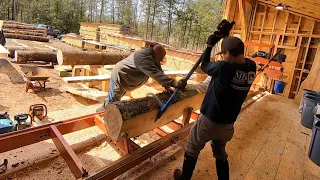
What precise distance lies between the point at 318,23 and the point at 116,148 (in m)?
8.07

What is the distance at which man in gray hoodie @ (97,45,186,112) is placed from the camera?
2.72 metres

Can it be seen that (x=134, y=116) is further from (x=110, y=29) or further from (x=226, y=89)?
(x=110, y=29)

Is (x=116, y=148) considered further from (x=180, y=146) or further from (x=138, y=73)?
(x=138, y=73)

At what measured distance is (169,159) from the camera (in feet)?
9.24

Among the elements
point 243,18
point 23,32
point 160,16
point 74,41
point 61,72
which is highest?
point 160,16

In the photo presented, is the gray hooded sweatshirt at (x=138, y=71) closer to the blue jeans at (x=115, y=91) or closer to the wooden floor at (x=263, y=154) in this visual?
the blue jeans at (x=115, y=91)

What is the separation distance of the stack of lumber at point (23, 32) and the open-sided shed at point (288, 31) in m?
16.6

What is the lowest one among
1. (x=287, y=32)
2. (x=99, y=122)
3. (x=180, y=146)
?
(x=180, y=146)

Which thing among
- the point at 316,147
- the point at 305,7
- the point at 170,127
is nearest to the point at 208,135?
the point at 170,127

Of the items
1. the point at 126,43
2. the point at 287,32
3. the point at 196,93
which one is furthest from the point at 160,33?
the point at 196,93

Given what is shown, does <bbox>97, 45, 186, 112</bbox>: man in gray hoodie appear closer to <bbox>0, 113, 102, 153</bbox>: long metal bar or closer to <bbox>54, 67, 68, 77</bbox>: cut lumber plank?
<bbox>0, 113, 102, 153</bbox>: long metal bar

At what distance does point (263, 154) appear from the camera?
320cm

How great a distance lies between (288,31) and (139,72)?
7.23 meters

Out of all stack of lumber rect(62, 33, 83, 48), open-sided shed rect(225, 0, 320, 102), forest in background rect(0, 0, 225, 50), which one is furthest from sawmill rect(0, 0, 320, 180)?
forest in background rect(0, 0, 225, 50)
